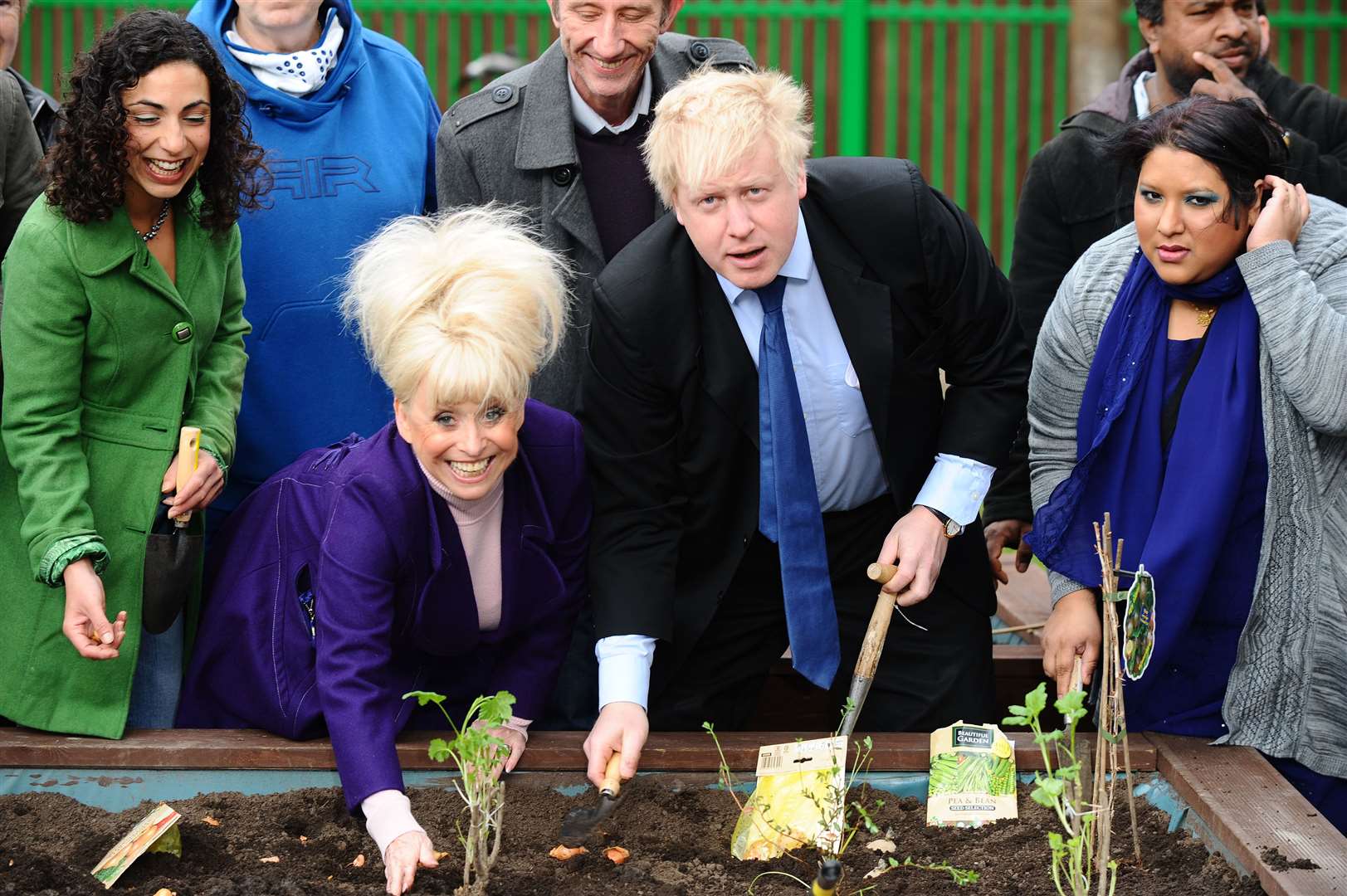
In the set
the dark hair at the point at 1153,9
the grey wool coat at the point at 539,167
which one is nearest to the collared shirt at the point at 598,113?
the grey wool coat at the point at 539,167

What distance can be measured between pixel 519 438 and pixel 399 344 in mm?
331

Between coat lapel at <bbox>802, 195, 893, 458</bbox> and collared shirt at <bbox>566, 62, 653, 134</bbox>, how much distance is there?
2.15ft

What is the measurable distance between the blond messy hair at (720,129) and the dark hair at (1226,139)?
0.63m

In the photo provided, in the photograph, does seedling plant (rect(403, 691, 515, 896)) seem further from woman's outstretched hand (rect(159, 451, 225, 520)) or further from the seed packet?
woman's outstretched hand (rect(159, 451, 225, 520))

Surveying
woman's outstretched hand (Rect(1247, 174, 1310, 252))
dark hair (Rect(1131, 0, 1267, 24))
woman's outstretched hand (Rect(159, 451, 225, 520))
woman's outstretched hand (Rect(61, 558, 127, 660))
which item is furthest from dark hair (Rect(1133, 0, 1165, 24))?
woman's outstretched hand (Rect(61, 558, 127, 660))

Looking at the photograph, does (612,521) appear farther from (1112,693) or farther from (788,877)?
(1112,693)

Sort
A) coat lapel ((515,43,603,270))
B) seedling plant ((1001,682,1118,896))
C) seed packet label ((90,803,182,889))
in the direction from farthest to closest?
coat lapel ((515,43,603,270))
seed packet label ((90,803,182,889))
seedling plant ((1001,682,1118,896))

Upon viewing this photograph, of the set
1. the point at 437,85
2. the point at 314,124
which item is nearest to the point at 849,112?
the point at 437,85

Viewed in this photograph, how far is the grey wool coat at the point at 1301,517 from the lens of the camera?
2734 millimetres

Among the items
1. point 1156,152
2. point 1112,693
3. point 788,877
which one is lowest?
point 788,877

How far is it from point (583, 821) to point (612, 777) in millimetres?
96

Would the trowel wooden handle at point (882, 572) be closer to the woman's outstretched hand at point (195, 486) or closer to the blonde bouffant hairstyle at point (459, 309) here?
the blonde bouffant hairstyle at point (459, 309)

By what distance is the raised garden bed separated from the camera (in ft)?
8.19

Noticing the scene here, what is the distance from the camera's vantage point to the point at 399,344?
2625mm
